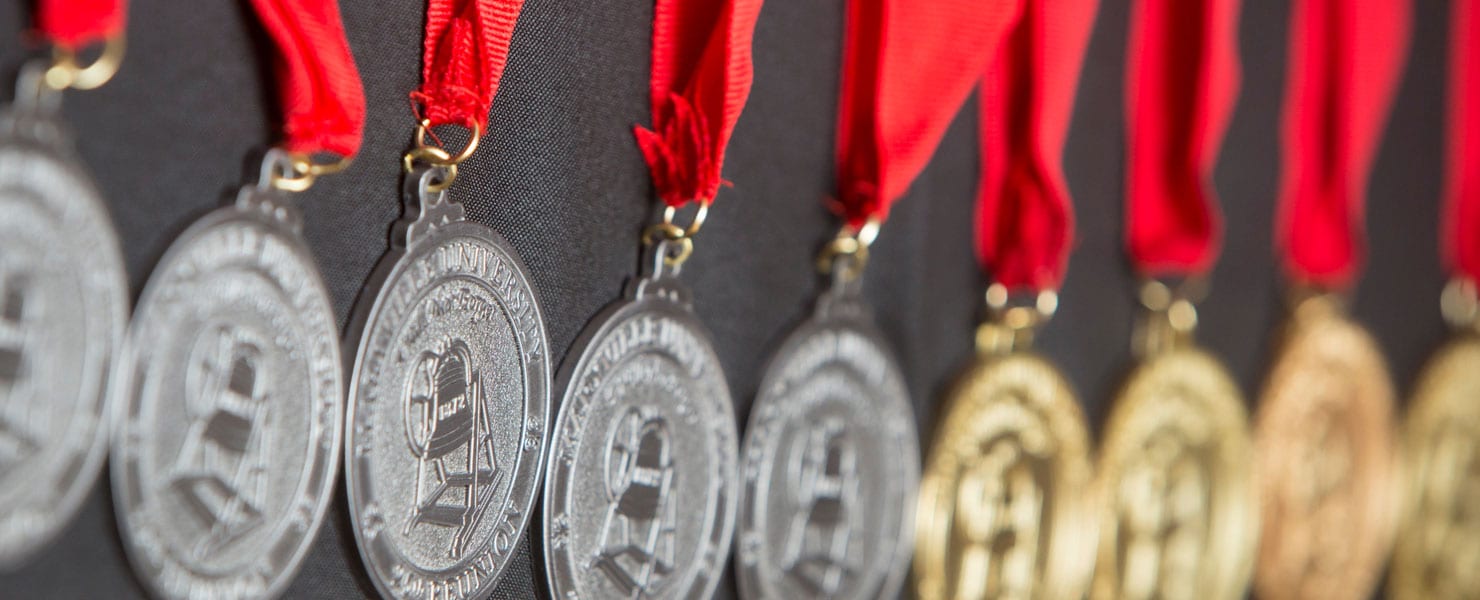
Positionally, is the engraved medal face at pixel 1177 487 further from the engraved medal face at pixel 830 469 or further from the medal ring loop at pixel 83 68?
the medal ring loop at pixel 83 68

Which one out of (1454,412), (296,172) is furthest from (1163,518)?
(296,172)

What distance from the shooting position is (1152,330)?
1351 millimetres

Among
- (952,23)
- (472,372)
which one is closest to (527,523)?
(472,372)

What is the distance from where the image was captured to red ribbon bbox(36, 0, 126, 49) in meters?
0.60

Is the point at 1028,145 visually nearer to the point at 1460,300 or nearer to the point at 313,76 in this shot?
the point at 313,76

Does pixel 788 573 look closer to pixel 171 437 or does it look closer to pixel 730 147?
pixel 730 147

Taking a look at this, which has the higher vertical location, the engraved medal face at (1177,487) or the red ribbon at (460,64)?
the red ribbon at (460,64)

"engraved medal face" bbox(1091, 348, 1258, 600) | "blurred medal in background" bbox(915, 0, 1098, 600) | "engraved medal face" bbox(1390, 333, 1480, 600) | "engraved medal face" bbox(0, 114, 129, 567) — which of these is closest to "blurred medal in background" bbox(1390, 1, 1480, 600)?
"engraved medal face" bbox(1390, 333, 1480, 600)

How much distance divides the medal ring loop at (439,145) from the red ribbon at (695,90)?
15cm

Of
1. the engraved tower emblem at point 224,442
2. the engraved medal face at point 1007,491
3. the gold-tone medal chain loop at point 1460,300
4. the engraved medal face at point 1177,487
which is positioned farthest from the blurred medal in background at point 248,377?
the gold-tone medal chain loop at point 1460,300

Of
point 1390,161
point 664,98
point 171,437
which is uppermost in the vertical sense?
point 1390,161

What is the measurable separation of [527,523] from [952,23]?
507 millimetres

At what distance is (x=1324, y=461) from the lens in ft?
4.92

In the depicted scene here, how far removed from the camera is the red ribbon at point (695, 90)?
92cm
